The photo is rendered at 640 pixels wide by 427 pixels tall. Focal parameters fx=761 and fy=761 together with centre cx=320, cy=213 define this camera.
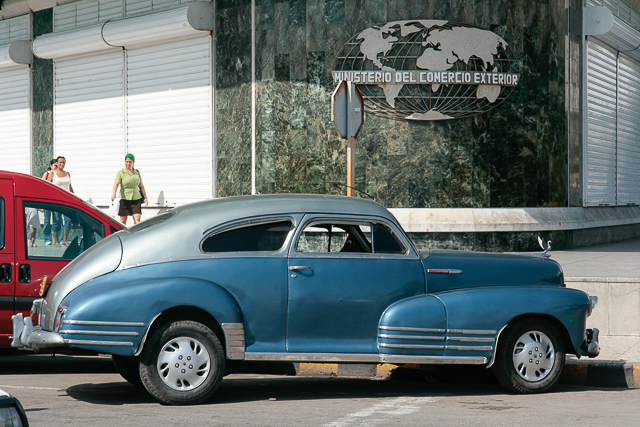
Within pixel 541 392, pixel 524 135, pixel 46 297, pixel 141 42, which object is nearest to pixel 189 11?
pixel 141 42

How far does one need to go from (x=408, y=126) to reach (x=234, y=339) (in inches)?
331

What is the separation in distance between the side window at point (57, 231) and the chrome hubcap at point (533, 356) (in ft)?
13.0

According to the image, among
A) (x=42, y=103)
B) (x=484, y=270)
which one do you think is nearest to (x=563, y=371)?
(x=484, y=270)

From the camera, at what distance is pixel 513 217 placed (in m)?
13.5

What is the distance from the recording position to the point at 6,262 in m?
6.77

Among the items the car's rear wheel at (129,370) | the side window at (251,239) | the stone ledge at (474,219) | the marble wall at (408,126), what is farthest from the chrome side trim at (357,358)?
the marble wall at (408,126)

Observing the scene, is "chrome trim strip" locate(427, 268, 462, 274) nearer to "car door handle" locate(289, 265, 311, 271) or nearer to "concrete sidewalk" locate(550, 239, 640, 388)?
"car door handle" locate(289, 265, 311, 271)

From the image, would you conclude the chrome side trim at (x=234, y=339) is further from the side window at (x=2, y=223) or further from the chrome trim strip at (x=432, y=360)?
Result: the side window at (x=2, y=223)

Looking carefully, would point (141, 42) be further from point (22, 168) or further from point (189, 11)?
point (22, 168)

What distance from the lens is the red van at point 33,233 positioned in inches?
265

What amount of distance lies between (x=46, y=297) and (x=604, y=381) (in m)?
4.95

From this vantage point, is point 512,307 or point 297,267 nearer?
point 297,267

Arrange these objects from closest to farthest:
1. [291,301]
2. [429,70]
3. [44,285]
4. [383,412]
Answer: [383,412] → [291,301] → [44,285] → [429,70]

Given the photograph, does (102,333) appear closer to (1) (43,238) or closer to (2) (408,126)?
(1) (43,238)
